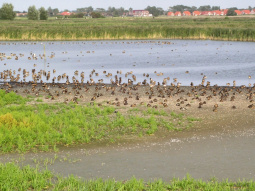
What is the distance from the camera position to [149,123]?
1516cm

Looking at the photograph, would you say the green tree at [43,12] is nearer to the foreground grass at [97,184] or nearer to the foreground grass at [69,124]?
the foreground grass at [69,124]

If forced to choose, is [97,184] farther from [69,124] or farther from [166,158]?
[69,124]

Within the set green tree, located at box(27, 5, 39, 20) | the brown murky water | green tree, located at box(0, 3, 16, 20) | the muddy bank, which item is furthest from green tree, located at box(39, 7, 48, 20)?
the brown murky water

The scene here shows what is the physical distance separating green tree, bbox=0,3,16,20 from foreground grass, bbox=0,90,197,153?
12135 centimetres

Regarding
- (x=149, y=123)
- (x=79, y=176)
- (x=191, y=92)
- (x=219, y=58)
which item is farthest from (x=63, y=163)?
(x=219, y=58)

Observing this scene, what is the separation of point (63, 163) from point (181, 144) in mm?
3731

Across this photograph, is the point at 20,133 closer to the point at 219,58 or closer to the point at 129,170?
the point at 129,170

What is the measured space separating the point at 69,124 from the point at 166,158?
4.30 metres

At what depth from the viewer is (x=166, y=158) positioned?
11.7 metres

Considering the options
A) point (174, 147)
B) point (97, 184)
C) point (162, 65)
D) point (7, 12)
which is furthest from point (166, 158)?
point (7, 12)

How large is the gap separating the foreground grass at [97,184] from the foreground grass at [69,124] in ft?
9.48

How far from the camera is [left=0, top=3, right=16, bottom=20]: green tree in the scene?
132125 millimetres

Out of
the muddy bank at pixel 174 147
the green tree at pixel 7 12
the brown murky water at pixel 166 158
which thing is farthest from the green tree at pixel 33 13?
the brown murky water at pixel 166 158

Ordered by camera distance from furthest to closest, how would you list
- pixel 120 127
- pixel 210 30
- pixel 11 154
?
pixel 210 30
pixel 120 127
pixel 11 154
